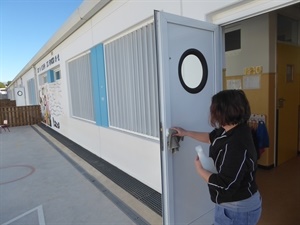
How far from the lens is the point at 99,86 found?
14.9 ft

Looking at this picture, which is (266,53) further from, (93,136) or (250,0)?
(93,136)

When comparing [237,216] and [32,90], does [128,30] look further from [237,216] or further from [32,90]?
[32,90]

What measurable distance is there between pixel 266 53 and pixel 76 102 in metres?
4.62

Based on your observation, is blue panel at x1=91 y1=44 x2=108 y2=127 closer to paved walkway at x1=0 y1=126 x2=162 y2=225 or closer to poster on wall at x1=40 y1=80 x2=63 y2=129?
paved walkway at x1=0 y1=126 x2=162 y2=225

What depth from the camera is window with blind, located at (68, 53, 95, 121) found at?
518 cm

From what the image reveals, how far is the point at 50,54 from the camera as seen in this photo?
813 centimetres

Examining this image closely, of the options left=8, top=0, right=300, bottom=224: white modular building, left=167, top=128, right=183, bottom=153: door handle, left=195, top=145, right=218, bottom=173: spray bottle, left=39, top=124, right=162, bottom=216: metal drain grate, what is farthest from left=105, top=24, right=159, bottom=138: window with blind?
left=195, top=145, right=218, bottom=173: spray bottle

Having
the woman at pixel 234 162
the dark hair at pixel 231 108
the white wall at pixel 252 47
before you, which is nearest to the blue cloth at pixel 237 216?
the woman at pixel 234 162

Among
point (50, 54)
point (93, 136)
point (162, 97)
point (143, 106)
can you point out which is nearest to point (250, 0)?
point (162, 97)

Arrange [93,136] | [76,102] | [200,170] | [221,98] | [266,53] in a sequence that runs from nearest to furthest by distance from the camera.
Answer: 1. [221,98]
2. [200,170]
3. [266,53]
4. [93,136]
5. [76,102]

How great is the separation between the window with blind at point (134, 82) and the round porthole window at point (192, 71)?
1.00m

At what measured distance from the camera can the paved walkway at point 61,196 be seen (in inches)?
102

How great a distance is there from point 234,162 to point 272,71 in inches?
118

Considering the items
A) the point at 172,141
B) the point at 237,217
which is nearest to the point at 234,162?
the point at 237,217
